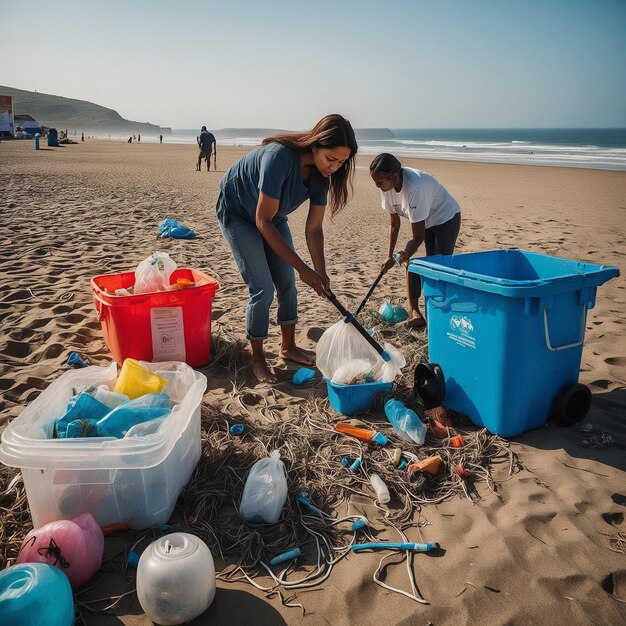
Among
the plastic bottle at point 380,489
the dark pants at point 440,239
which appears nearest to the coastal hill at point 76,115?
the dark pants at point 440,239

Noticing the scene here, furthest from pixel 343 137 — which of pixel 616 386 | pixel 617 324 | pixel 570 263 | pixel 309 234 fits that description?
pixel 617 324

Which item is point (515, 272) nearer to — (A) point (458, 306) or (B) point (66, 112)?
(A) point (458, 306)

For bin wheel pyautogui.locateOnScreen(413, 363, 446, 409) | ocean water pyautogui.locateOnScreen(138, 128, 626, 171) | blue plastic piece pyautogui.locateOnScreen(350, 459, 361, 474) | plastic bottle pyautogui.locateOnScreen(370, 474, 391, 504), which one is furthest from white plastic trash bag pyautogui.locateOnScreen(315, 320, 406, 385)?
ocean water pyautogui.locateOnScreen(138, 128, 626, 171)

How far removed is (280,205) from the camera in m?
3.05

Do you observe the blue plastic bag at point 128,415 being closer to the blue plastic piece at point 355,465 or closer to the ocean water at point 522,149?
the blue plastic piece at point 355,465

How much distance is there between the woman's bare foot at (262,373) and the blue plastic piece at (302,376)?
0.13m

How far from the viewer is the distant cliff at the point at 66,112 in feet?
354

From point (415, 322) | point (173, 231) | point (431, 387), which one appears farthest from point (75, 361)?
point (173, 231)

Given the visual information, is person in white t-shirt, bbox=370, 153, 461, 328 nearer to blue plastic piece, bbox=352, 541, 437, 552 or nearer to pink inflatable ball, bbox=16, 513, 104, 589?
blue plastic piece, bbox=352, 541, 437, 552

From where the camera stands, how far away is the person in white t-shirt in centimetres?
367

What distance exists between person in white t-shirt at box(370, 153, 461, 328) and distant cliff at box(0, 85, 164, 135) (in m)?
114

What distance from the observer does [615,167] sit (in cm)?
2059

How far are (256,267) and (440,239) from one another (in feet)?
5.81

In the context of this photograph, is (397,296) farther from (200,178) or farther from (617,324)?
(200,178)
